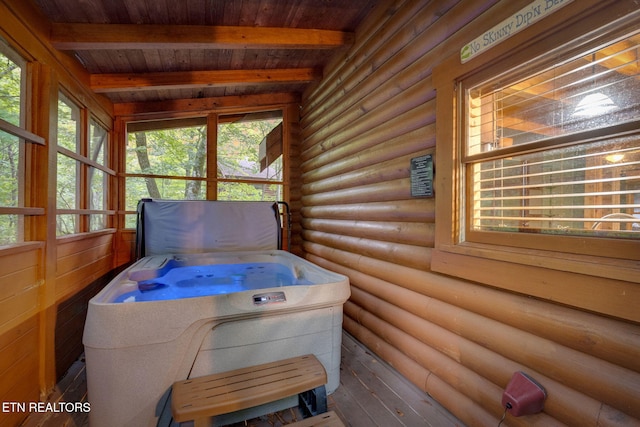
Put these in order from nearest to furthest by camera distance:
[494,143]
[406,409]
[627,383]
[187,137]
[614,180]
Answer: [627,383] < [614,180] < [494,143] < [406,409] < [187,137]

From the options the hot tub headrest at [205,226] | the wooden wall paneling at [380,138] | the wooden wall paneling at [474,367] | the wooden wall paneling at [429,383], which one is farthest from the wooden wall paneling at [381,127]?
the wooden wall paneling at [429,383]

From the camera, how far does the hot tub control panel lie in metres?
1.69

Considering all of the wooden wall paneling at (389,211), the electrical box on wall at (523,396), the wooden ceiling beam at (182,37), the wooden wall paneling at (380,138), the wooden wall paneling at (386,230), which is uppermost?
the wooden ceiling beam at (182,37)

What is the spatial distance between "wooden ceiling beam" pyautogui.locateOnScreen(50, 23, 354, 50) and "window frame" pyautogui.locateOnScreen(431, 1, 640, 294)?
4.85ft

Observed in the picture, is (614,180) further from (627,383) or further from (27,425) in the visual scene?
(27,425)

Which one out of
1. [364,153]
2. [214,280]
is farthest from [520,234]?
[214,280]

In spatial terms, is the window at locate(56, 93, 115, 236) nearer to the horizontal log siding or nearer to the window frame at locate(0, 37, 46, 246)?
the window frame at locate(0, 37, 46, 246)

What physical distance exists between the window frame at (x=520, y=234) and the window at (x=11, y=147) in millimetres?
2451

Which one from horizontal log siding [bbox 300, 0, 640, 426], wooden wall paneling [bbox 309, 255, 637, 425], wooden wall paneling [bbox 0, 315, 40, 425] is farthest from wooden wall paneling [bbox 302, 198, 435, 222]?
wooden wall paneling [bbox 0, 315, 40, 425]

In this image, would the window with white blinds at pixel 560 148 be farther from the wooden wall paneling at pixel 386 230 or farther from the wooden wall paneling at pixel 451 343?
the wooden wall paneling at pixel 451 343

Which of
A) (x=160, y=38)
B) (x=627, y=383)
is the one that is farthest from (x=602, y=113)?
(x=160, y=38)

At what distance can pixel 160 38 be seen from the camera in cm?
233

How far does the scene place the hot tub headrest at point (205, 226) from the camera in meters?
3.32

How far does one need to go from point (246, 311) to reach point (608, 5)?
6.84ft
